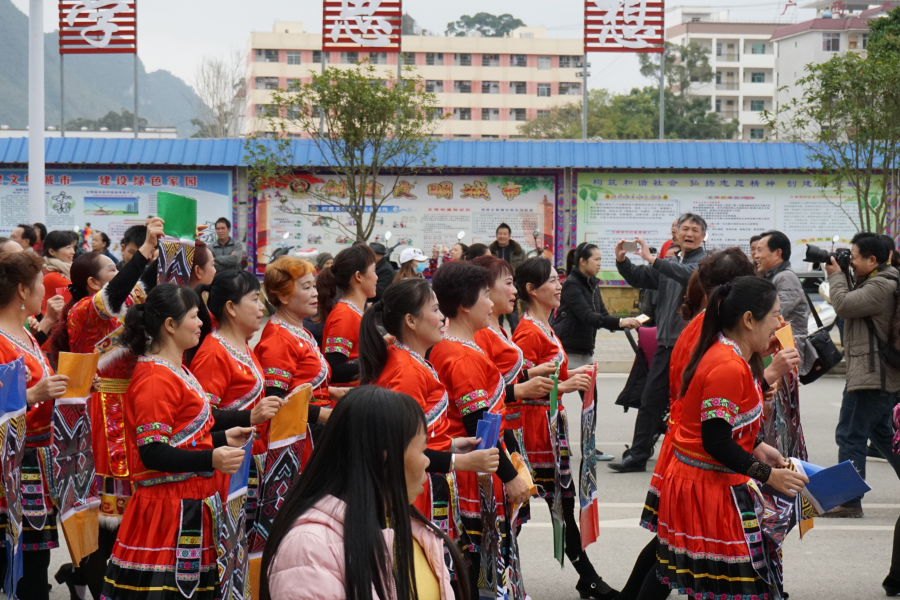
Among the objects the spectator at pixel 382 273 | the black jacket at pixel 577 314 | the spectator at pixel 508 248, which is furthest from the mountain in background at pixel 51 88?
the black jacket at pixel 577 314

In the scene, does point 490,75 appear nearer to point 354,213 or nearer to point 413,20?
point 413,20

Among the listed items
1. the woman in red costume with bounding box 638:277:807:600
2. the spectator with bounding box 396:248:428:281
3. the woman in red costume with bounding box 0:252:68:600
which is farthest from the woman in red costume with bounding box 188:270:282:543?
the spectator with bounding box 396:248:428:281

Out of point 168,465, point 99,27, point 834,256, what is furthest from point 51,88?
point 168,465

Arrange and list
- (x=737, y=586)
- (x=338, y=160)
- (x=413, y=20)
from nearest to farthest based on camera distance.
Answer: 1. (x=737, y=586)
2. (x=338, y=160)
3. (x=413, y=20)

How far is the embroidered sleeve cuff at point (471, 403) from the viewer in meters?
3.66

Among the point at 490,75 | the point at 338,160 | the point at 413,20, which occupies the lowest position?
the point at 338,160

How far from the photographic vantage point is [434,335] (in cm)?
372

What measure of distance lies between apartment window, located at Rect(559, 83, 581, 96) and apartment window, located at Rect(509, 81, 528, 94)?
3.82 meters

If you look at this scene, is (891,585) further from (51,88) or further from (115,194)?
(51,88)

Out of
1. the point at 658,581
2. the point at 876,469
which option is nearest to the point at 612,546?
A: the point at 658,581

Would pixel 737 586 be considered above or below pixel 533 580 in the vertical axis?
above

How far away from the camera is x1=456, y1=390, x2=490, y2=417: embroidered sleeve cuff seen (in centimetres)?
366

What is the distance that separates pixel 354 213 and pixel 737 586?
13.4 metres

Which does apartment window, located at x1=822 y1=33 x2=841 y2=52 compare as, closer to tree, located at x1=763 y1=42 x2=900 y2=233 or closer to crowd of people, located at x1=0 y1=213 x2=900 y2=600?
tree, located at x1=763 y1=42 x2=900 y2=233
